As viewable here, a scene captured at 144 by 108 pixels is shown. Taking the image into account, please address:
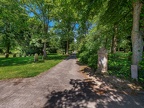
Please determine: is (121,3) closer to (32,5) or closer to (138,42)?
(138,42)

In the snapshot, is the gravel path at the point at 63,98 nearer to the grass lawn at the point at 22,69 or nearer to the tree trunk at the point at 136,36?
the tree trunk at the point at 136,36

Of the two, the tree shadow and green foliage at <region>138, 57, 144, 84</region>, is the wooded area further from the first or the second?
the tree shadow

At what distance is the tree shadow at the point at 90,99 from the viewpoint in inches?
170

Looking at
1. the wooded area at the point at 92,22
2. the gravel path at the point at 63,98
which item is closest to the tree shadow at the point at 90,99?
the gravel path at the point at 63,98

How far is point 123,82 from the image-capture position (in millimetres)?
6199

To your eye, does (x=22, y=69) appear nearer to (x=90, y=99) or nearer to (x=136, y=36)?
(x=90, y=99)

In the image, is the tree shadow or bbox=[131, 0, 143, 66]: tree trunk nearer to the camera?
the tree shadow

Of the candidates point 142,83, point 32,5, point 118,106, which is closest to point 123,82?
point 142,83

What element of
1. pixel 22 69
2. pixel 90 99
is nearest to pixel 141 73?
pixel 90 99

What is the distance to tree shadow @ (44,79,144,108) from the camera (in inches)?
170

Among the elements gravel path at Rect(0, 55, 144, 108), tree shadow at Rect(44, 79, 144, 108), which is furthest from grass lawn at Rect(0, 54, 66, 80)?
tree shadow at Rect(44, 79, 144, 108)

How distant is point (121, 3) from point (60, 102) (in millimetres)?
7740

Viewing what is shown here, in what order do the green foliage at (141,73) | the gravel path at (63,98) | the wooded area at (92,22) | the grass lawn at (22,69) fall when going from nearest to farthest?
the gravel path at (63,98) < the green foliage at (141,73) < the wooded area at (92,22) < the grass lawn at (22,69)

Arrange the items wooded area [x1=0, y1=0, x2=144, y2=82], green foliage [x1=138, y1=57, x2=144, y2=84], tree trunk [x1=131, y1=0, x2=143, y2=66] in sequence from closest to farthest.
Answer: green foliage [x1=138, y1=57, x2=144, y2=84] < tree trunk [x1=131, y1=0, x2=143, y2=66] < wooded area [x1=0, y1=0, x2=144, y2=82]
